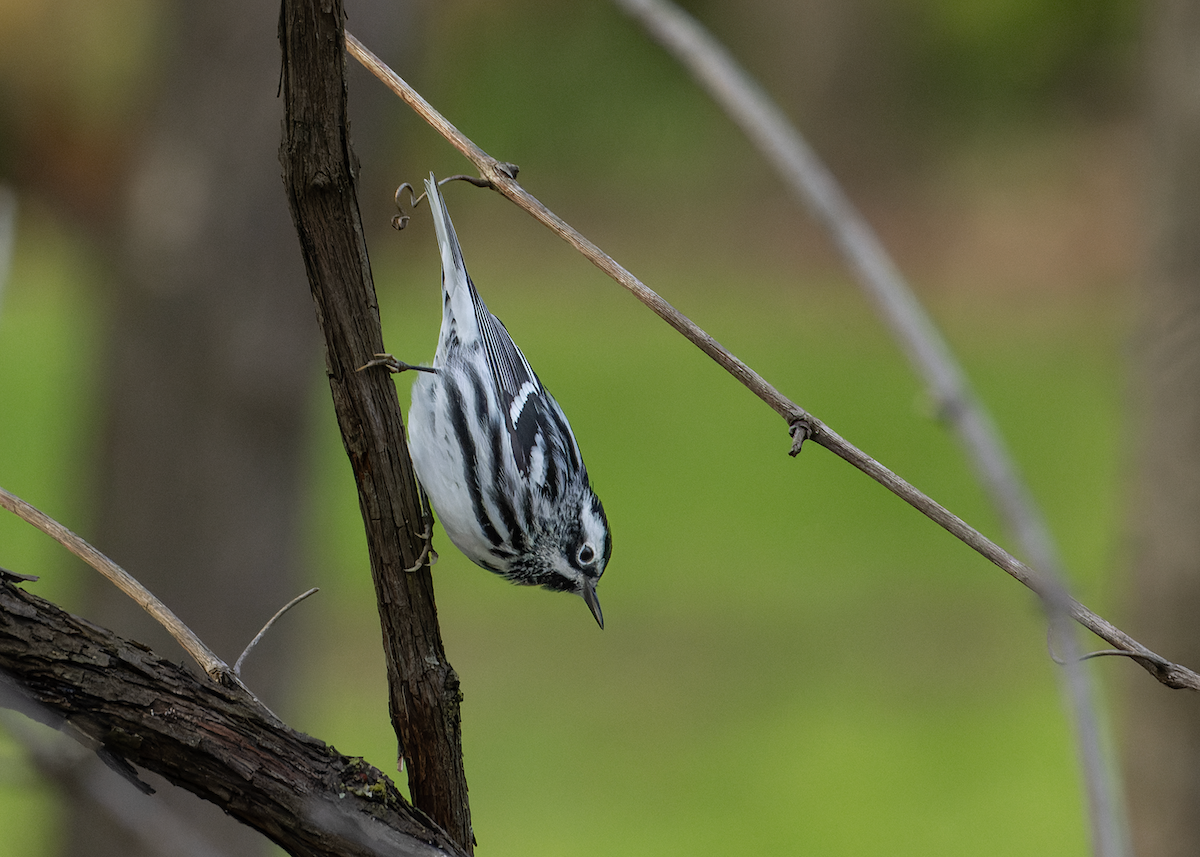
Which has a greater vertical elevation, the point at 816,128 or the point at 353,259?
the point at 816,128

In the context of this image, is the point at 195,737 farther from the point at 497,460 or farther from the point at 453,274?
the point at 453,274

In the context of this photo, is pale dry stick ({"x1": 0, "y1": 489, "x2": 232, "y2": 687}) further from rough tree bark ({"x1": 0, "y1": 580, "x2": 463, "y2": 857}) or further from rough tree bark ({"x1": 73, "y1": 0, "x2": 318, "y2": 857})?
rough tree bark ({"x1": 73, "y1": 0, "x2": 318, "y2": 857})

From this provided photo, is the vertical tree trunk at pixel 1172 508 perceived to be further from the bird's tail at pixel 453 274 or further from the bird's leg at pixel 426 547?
the bird's leg at pixel 426 547

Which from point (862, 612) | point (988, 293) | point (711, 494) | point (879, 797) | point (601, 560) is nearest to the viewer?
point (601, 560)

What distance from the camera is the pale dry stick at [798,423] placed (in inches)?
43.3

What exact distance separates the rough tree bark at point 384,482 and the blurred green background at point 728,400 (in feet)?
1.34

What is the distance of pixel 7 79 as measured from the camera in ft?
46.4

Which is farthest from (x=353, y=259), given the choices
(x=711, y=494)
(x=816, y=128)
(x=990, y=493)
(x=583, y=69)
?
(x=816, y=128)

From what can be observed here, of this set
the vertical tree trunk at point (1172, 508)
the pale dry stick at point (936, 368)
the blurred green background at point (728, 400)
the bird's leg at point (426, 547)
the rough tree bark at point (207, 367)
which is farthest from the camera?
the blurred green background at point (728, 400)

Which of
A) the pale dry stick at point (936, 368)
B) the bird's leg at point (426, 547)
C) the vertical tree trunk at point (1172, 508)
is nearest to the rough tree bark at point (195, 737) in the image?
the bird's leg at point (426, 547)

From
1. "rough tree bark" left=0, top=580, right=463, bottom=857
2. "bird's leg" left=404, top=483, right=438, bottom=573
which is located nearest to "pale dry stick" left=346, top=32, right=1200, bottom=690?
"bird's leg" left=404, top=483, right=438, bottom=573

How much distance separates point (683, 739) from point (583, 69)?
35.2ft

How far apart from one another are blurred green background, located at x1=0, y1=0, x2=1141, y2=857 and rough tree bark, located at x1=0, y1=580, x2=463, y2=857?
0.08m

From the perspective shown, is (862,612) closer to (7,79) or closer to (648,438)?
(648,438)
